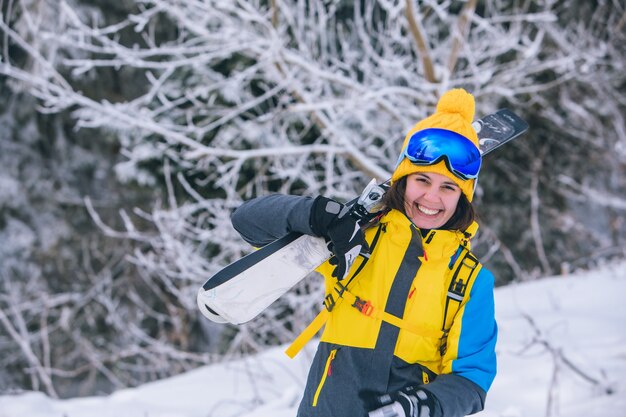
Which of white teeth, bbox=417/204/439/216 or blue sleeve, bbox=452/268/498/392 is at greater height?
white teeth, bbox=417/204/439/216

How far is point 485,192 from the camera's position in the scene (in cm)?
946

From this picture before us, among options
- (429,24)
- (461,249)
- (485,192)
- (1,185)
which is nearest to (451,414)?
(461,249)

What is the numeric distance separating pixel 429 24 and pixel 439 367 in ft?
20.8

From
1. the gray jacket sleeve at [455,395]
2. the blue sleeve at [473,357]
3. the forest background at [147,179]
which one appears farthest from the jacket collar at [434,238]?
the forest background at [147,179]

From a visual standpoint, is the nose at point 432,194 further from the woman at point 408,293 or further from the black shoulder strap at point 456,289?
the black shoulder strap at point 456,289

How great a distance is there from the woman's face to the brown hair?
3 cm

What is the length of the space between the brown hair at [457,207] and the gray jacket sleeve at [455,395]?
491 mm

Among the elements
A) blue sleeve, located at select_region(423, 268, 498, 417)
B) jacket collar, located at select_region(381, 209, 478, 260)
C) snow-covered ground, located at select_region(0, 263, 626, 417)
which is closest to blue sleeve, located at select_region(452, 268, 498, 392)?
blue sleeve, located at select_region(423, 268, 498, 417)

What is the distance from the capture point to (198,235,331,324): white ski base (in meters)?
1.76

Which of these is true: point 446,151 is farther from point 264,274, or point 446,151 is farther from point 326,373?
point 326,373

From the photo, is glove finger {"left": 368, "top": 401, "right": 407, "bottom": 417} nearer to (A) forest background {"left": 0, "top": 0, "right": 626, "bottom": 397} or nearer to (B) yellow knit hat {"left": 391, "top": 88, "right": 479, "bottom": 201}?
(B) yellow knit hat {"left": 391, "top": 88, "right": 479, "bottom": 201}

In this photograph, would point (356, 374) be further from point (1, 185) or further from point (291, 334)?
point (1, 185)

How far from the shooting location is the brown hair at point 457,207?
6.36 ft

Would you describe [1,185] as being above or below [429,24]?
below
